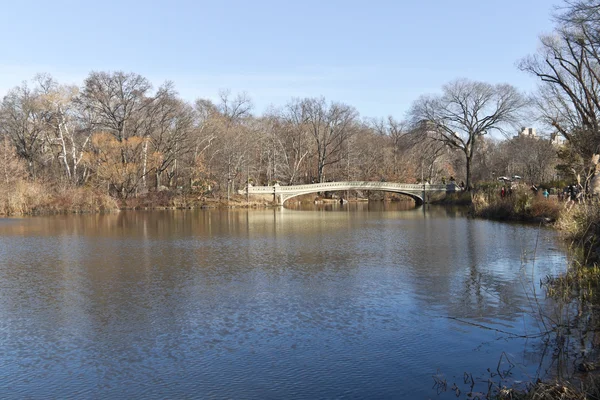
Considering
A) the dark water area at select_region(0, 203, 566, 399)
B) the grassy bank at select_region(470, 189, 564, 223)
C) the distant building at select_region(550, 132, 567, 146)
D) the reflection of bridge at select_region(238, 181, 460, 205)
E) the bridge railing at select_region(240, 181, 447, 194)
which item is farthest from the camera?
the bridge railing at select_region(240, 181, 447, 194)

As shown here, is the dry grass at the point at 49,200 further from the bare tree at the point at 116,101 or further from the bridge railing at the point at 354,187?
the bridge railing at the point at 354,187

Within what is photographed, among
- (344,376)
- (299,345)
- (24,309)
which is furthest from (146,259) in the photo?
(344,376)

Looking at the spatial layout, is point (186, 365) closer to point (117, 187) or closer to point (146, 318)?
point (146, 318)

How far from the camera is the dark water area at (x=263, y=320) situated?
25.1 feet

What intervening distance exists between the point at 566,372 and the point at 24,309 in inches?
406

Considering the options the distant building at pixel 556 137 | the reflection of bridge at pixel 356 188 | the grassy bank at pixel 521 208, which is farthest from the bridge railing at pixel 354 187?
the grassy bank at pixel 521 208

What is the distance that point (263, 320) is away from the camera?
10516 millimetres

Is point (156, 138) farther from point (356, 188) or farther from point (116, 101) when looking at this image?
point (356, 188)

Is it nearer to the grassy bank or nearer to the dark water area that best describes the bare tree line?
the grassy bank

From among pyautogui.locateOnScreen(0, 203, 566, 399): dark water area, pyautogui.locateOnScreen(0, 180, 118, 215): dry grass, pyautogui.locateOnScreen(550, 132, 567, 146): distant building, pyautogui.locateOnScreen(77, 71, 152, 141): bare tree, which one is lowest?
pyautogui.locateOnScreen(0, 203, 566, 399): dark water area

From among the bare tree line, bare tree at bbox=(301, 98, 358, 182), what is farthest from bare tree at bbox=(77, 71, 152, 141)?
bare tree at bbox=(301, 98, 358, 182)

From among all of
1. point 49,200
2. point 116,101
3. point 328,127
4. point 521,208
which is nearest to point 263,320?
point 521,208

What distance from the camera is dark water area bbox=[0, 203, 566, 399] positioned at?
764cm

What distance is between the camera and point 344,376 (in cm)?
773
